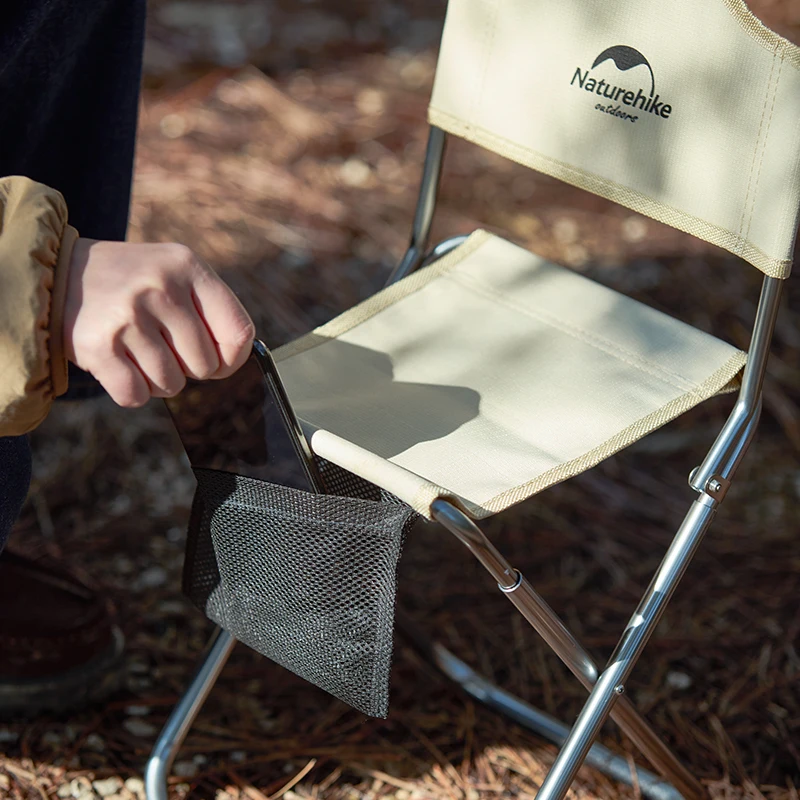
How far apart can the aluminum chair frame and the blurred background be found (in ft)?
0.36

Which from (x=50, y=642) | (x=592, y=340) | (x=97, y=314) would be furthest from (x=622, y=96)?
(x=50, y=642)

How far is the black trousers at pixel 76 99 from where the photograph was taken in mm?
1317

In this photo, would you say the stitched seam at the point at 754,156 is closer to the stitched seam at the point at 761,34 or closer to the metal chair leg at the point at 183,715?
the stitched seam at the point at 761,34

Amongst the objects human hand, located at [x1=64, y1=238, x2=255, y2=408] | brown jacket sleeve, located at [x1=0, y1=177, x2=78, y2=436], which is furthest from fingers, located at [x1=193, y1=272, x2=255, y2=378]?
brown jacket sleeve, located at [x1=0, y1=177, x2=78, y2=436]

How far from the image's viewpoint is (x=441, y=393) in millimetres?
1283

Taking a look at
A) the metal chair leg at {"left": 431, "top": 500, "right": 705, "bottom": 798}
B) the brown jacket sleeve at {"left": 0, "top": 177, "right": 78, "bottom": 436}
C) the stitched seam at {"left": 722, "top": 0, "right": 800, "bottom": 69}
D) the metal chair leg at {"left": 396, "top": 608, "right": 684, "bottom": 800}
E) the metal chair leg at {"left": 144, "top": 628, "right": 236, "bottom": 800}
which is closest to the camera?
the brown jacket sleeve at {"left": 0, "top": 177, "right": 78, "bottom": 436}

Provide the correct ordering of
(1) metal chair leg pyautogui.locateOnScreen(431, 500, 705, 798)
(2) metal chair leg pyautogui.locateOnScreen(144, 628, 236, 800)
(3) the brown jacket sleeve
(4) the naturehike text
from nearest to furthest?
1. (3) the brown jacket sleeve
2. (1) metal chair leg pyautogui.locateOnScreen(431, 500, 705, 798)
3. (4) the naturehike text
4. (2) metal chair leg pyautogui.locateOnScreen(144, 628, 236, 800)

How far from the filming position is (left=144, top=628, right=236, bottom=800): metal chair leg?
1391 millimetres

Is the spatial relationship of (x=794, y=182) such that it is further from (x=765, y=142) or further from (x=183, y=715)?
(x=183, y=715)

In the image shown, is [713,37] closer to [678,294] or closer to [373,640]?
[373,640]

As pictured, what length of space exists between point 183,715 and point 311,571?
0.43 meters

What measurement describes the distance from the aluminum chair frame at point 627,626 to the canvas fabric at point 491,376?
4cm

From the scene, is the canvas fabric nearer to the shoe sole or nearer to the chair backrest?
the chair backrest

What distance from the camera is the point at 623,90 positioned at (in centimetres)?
131
